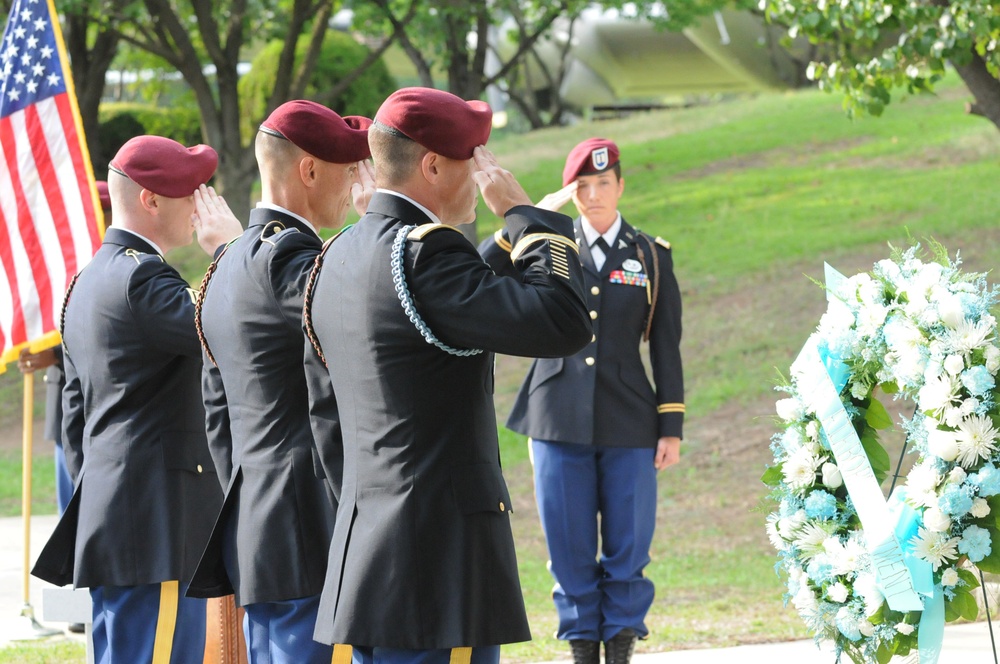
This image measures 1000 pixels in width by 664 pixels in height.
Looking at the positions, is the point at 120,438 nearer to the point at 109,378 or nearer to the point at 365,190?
the point at 109,378

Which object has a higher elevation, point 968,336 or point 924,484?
point 968,336

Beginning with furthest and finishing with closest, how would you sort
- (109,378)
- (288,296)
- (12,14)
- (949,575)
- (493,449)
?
(12,14) < (109,378) < (949,575) < (288,296) < (493,449)

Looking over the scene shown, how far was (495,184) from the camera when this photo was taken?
308 centimetres

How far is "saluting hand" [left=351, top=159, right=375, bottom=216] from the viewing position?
375 cm

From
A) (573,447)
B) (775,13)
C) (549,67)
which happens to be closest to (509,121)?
(549,67)

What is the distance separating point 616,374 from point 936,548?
215 centimetres

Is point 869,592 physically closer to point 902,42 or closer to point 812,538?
point 812,538

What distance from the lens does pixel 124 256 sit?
13.7ft

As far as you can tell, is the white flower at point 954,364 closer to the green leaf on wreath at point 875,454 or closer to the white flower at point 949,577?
the green leaf on wreath at point 875,454

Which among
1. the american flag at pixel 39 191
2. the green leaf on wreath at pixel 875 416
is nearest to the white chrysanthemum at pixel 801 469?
the green leaf on wreath at pixel 875 416

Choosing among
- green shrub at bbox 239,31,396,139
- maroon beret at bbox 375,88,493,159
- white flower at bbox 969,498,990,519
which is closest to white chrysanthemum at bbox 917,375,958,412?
white flower at bbox 969,498,990,519

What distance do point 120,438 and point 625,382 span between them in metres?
2.31

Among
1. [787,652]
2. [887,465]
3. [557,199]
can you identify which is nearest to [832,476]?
[887,465]

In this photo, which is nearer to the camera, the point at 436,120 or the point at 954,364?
the point at 436,120
